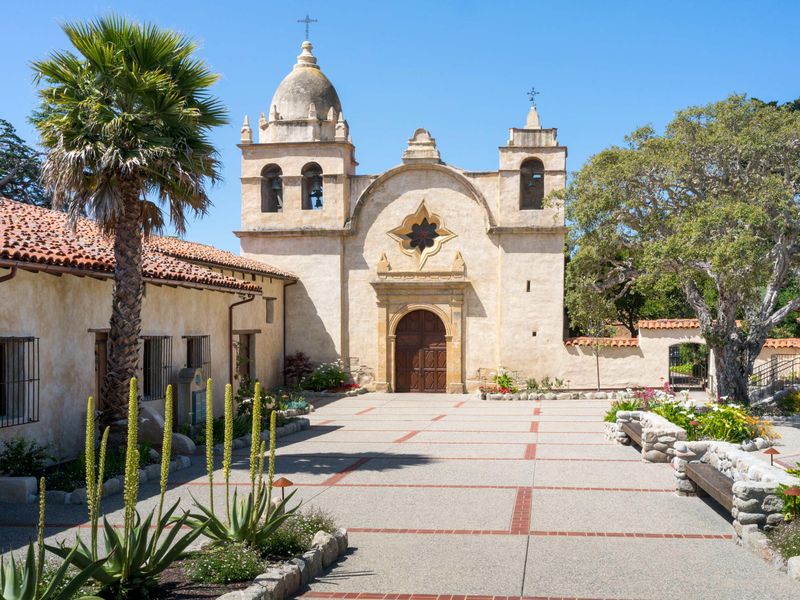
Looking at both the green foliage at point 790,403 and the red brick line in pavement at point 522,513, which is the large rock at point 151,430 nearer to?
the red brick line in pavement at point 522,513

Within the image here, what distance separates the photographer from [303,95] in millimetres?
31016

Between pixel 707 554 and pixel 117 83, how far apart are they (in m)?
10.3

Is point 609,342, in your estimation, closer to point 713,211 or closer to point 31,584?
point 713,211

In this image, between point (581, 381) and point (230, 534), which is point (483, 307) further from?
point (230, 534)

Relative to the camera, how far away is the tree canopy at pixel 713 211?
18.2 meters

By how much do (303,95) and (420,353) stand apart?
10.6 meters

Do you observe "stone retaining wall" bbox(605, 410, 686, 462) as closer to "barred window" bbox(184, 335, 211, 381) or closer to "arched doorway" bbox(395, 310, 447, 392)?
"barred window" bbox(184, 335, 211, 381)

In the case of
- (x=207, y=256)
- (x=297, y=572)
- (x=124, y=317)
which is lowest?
(x=297, y=572)

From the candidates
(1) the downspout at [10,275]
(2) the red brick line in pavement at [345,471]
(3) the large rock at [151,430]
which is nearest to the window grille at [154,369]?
(3) the large rock at [151,430]

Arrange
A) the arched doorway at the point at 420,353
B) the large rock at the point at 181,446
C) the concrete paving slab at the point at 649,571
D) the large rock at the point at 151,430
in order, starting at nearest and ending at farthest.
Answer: the concrete paving slab at the point at 649,571 → the large rock at the point at 181,446 → the large rock at the point at 151,430 → the arched doorway at the point at 420,353

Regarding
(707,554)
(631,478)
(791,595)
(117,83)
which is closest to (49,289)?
(117,83)

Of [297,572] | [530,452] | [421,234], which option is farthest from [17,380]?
[421,234]

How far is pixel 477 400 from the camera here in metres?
27.0

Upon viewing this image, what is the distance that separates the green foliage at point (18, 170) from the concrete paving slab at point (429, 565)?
97.4 ft
